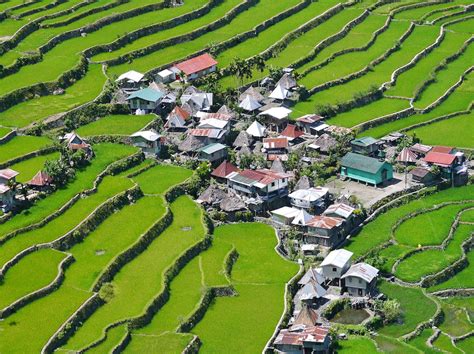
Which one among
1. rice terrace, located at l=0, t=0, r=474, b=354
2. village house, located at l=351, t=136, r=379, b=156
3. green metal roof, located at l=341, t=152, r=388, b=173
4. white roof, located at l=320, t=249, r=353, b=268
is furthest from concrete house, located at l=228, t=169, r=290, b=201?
village house, located at l=351, t=136, r=379, b=156

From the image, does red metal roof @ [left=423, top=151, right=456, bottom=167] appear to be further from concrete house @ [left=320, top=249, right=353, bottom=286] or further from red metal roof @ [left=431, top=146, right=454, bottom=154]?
concrete house @ [left=320, top=249, right=353, bottom=286]

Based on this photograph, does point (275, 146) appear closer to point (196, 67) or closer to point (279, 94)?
point (279, 94)

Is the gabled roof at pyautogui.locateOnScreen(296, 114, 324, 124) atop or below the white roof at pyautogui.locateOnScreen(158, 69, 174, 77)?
below

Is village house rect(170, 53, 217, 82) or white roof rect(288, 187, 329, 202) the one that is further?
village house rect(170, 53, 217, 82)

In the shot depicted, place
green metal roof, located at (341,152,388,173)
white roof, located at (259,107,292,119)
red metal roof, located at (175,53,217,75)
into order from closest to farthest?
green metal roof, located at (341,152,388,173) < white roof, located at (259,107,292,119) < red metal roof, located at (175,53,217,75)

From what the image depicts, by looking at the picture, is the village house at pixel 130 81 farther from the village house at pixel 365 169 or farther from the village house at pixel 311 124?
the village house at pixel 365 169

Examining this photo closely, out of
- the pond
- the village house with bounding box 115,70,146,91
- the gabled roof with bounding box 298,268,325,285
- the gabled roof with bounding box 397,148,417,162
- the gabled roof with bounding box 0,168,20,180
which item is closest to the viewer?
the pond

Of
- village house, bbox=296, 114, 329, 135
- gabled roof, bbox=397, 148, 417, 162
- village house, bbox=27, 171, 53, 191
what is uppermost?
village house, bbox=27, 171, 53, 191
